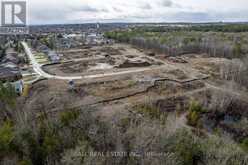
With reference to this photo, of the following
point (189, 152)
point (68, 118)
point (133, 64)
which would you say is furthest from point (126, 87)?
point (189, 152)

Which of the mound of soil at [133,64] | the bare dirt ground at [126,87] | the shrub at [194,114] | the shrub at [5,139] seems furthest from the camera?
the mound of soil at [133,64]

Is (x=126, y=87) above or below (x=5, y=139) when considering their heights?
above

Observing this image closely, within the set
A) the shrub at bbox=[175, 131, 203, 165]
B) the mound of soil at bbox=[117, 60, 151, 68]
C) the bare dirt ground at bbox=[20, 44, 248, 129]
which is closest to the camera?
the shrub at bbox=[175, 131, 203, 165]

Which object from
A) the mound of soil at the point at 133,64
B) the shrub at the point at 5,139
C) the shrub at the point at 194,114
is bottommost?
the shrub at the point at 194,114

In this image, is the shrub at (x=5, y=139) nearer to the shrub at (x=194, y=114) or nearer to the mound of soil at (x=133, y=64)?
the shrub at (x=194, y=114)

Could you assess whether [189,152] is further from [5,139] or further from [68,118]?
[5,139]

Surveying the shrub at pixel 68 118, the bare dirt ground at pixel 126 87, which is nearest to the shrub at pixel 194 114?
the bare dirt ground at pixel 126 87

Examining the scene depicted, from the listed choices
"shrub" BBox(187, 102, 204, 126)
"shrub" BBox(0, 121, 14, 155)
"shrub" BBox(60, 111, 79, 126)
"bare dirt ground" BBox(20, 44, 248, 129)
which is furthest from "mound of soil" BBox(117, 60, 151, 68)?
"shrub" BBox(0, 121, 14, 155)

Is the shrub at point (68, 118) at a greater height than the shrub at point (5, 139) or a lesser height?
greater

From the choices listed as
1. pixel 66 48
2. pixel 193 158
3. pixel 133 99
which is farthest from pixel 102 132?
pixel 66 48

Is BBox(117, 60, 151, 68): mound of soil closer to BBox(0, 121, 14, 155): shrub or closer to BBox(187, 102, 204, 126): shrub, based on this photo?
BBox(187, 102, 204, 126): shrub

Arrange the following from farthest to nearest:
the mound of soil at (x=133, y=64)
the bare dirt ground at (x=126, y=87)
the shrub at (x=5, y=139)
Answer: the mound of soil at (x=133, y=64)
the bare dirt ground at (x=126, y=87)
the shrub at (x=5, y=139)

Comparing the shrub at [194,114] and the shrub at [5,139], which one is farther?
the shrub at [194,114]
